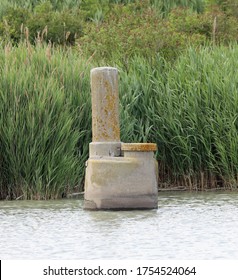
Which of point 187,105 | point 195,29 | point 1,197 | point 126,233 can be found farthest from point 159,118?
point 195,29

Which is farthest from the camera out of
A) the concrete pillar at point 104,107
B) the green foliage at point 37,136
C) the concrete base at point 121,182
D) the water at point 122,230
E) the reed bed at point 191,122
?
the reed bed at point 191,122

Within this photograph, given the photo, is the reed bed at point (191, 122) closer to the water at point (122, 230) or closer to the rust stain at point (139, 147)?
the water at point (122, 230)

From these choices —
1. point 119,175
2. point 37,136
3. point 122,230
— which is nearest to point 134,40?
point 37,136

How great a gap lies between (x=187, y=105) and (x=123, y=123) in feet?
3.28

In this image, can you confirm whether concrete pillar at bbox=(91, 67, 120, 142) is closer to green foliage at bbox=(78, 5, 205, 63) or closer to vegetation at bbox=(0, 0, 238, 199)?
vegetation at bbox=(0, 0, 238, 199)

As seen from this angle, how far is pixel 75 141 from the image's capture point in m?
16.2

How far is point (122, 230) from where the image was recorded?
12.9 meters

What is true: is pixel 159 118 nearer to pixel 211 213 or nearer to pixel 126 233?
pixel 211 213

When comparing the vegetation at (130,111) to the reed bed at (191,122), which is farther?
the reed bed at (191,122)

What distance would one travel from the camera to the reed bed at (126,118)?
52.3ft

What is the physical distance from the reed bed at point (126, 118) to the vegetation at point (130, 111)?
0.05 ft

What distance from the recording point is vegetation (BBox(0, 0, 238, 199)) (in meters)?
16.0

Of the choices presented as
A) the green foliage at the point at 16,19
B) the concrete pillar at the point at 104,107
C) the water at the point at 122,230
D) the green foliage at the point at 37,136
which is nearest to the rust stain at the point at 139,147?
the concrete pillar at the point at 104,107

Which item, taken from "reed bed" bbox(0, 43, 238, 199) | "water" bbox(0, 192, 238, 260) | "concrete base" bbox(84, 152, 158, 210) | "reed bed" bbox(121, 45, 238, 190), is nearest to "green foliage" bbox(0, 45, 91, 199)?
"reed bed" bbox(0, 43, 238, 199)
